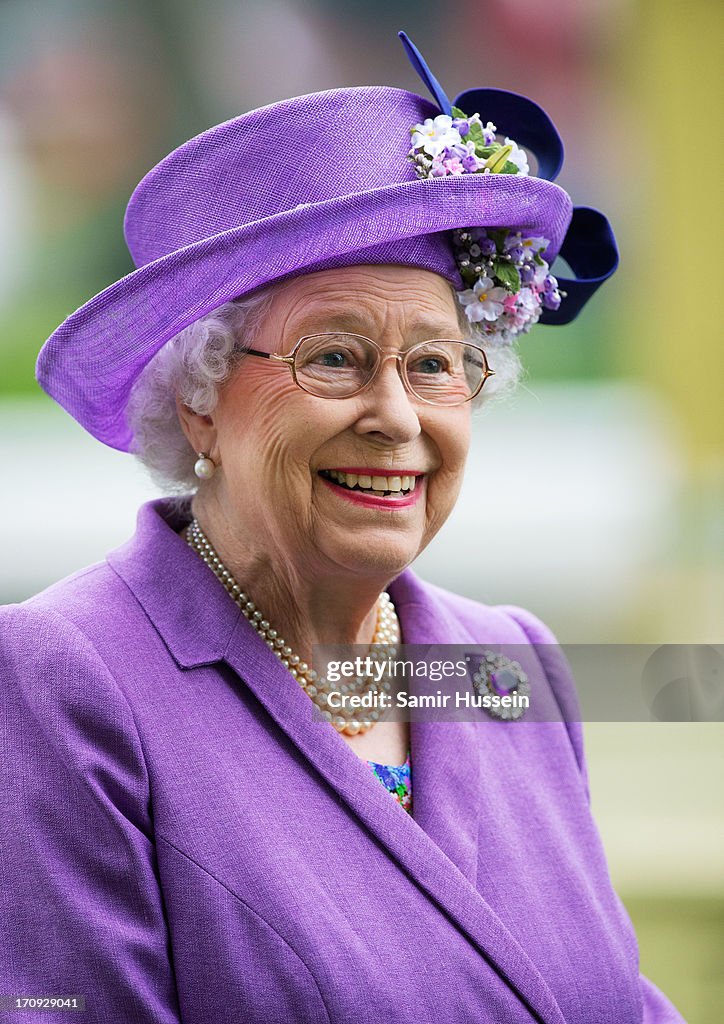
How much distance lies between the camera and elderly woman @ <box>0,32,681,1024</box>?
57.2 inches

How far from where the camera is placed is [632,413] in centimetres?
486

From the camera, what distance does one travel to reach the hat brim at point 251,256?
63.0 inches

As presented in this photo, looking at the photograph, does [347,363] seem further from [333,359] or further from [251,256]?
[251,256]

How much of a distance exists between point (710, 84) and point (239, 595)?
12.7 feet

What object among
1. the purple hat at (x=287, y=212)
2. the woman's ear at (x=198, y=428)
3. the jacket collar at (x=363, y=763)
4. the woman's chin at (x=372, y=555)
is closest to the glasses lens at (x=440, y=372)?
the purple hat at (x=287, y=212)

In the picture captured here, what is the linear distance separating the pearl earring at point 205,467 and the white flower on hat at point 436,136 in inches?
21.8

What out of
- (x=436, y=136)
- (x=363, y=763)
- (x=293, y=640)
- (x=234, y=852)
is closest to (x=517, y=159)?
(x=436, y=136)

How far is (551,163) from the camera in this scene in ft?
6.37

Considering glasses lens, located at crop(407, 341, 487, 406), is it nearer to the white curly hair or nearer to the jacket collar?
the white curly hair

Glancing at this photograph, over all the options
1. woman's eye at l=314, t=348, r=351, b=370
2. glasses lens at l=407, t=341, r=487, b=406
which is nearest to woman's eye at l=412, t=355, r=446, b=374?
glasses lens at l=407, t=341, r=487, b=406

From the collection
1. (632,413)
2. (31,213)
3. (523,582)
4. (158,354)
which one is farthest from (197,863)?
(31,213)

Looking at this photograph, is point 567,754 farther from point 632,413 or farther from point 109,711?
point 632,413

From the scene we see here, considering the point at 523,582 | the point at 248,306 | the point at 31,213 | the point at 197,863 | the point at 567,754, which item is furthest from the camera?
the point at 31,213

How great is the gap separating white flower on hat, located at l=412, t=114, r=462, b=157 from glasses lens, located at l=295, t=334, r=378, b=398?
304 mm
